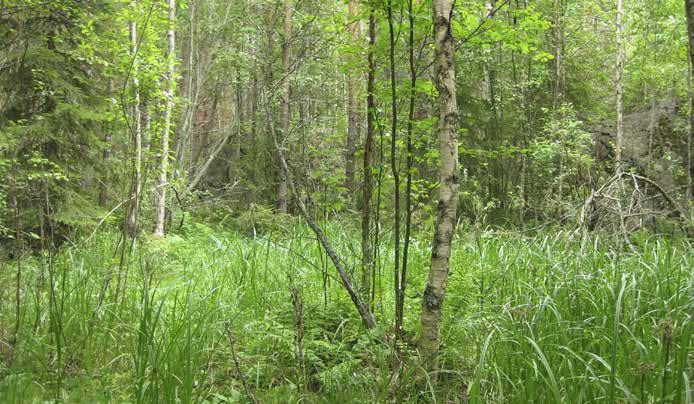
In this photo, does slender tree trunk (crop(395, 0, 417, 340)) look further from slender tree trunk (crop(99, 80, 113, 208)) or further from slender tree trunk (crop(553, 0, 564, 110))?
slender tree trunk (crop(553, 0, 564, 110))

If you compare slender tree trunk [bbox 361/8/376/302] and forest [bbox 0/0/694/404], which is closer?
forest [bbox 0/0/694/404]

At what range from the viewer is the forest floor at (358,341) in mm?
2463

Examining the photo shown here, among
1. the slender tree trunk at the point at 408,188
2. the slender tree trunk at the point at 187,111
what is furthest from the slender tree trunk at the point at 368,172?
the slender tree trunk at the point at 187,111

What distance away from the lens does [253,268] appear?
4.45 metres

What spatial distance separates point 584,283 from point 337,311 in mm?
1857

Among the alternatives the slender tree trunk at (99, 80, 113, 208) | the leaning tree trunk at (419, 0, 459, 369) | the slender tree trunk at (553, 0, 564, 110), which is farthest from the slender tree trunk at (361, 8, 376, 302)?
the slender tree trunk at (553, 0, 564, 110)

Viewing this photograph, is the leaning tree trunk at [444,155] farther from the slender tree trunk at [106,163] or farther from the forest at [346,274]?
the slender tree trunk at [106,163]

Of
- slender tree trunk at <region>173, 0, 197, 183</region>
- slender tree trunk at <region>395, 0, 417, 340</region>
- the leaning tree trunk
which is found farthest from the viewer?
slender tree trunk at <region>173, 0, 197, 183</region>

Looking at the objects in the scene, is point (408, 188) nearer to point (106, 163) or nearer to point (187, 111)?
point (106, 163)

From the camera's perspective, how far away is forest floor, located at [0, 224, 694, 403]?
2.46 metres

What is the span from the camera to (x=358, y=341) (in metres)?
3.21

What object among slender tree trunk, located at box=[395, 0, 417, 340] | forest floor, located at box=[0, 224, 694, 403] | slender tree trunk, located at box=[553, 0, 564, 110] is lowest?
forest floor, located at box=[0, 224, 694, 403]

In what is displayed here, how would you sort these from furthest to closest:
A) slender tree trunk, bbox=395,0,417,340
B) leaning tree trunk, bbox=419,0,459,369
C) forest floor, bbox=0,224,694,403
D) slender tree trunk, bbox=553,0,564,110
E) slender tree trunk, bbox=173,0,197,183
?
slender tree trunk, bbox=553,0,564,110
slender tree trunk, bbox=173,0,197,183
slender tree trunk, bbox=395,0,417,340
leaning tree trunk, bbox=419,0,459,369
forest floor, bbox=0,224,694,403

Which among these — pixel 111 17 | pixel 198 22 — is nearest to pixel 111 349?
pixel 111 17
